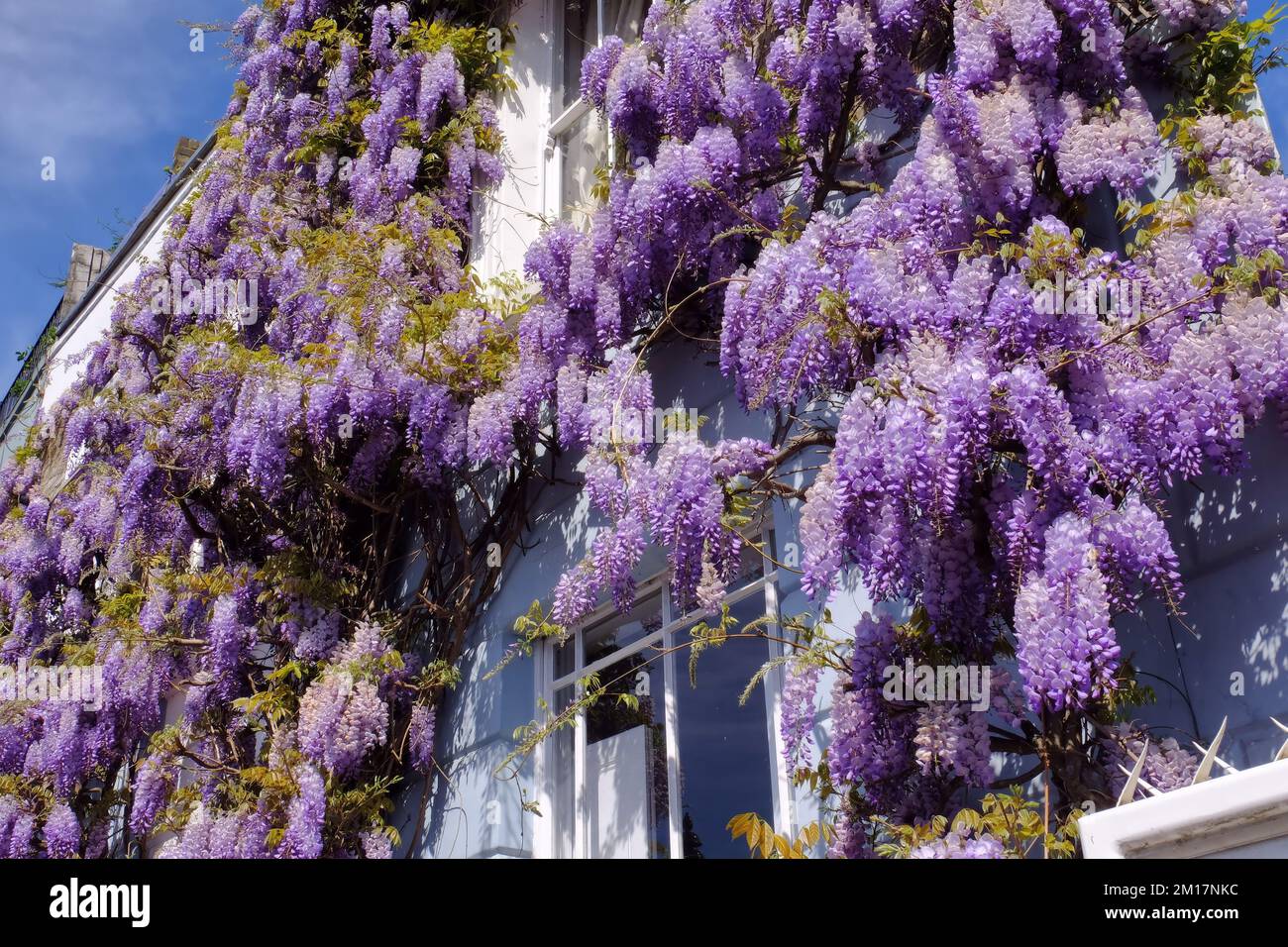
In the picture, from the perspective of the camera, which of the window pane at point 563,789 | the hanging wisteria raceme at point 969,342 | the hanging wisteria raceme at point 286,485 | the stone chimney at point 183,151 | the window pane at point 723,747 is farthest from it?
the stone chimney at point 183,151

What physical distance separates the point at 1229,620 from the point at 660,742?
7.03 feet

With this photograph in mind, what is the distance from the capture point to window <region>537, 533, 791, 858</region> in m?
4.27

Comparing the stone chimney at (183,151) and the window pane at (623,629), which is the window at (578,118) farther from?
the stone chimney at (183,151)

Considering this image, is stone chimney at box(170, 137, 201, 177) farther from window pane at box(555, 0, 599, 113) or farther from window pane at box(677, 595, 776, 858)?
window pane at box(677, 595, 776, 858)

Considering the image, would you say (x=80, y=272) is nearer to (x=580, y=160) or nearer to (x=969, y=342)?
(x=580, y=160)

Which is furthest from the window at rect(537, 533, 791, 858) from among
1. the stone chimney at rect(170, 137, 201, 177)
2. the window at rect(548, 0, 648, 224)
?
the stone chimney at rect(170, 137, 201, 177)

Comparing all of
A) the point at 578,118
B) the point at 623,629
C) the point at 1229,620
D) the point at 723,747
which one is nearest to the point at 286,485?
the point at 623,629

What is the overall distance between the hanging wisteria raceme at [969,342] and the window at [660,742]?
0.46m

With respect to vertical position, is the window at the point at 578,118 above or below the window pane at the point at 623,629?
above

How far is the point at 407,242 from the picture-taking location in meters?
6.09

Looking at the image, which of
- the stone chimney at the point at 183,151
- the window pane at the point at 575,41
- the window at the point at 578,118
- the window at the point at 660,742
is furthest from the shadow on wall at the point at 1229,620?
the stone chimney at the point at 183,151

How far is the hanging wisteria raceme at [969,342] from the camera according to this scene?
9.84 ft
